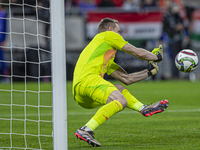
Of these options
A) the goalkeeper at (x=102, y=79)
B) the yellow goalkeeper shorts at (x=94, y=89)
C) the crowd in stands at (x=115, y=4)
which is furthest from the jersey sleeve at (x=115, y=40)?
the crowd in stands at (x=115, y=4)

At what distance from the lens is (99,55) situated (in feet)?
15.4

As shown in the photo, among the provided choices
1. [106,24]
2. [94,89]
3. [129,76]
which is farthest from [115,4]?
[94,89]

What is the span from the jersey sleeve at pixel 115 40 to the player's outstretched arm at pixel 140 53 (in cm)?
5

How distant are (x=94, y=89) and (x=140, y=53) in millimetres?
790

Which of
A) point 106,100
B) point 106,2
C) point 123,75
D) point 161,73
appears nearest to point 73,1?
point 106,2

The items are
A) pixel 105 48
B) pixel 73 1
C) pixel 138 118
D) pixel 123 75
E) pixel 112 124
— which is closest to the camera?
pixel 105 48

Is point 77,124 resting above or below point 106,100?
below

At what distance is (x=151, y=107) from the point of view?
4.75 meters

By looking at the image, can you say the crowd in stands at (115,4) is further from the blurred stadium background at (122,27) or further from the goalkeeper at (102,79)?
the goalkeeper at (102,79)

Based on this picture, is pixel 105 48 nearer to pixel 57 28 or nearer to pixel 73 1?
pixel 57 28

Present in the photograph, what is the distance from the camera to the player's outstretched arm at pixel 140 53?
4.65m

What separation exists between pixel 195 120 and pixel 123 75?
173cm

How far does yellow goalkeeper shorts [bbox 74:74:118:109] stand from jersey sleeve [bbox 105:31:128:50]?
1.48 feet

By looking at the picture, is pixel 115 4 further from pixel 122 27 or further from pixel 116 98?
pixel 116 98
